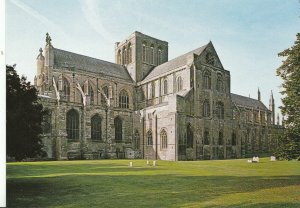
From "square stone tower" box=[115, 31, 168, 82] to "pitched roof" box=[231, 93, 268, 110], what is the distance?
16.8 meters

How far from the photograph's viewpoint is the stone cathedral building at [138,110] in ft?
115

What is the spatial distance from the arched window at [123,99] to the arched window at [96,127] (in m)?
7.39

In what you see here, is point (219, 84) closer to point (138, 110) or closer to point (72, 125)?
point (138, 110)

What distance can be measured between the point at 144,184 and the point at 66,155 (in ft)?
74.7

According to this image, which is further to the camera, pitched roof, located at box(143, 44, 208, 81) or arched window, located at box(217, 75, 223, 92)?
pitched roof, located at box(143, 44, 208, 81)

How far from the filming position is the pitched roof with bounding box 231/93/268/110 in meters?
60.5

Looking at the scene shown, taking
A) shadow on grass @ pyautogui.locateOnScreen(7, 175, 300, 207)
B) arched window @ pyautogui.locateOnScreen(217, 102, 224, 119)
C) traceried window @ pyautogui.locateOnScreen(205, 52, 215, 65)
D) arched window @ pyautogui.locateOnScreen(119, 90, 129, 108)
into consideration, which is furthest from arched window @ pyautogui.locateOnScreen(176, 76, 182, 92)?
shadow on grass @ pyautogui.locateOnScreen(7, 175, 300, 207)

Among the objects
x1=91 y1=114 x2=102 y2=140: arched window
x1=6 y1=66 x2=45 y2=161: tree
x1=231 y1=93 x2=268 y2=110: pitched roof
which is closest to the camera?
x1=6 y1=66 x2=45 y2=161: tree

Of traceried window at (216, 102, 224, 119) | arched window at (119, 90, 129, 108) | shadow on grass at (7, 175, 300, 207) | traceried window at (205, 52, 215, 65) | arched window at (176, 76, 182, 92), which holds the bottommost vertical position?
shadow on grass at (7, 175, 300, 207)

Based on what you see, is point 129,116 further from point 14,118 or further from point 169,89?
point 14,118

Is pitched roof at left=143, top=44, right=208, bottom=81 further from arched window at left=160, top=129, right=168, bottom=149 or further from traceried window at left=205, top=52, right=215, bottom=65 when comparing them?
arched window at left=160, top=129, right=168, bottom=149

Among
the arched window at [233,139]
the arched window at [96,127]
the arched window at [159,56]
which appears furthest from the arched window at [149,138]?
the arched window at [159,56]

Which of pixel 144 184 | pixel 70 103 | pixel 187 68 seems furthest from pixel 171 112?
pixel 144 184

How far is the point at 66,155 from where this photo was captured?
34.2 metres
